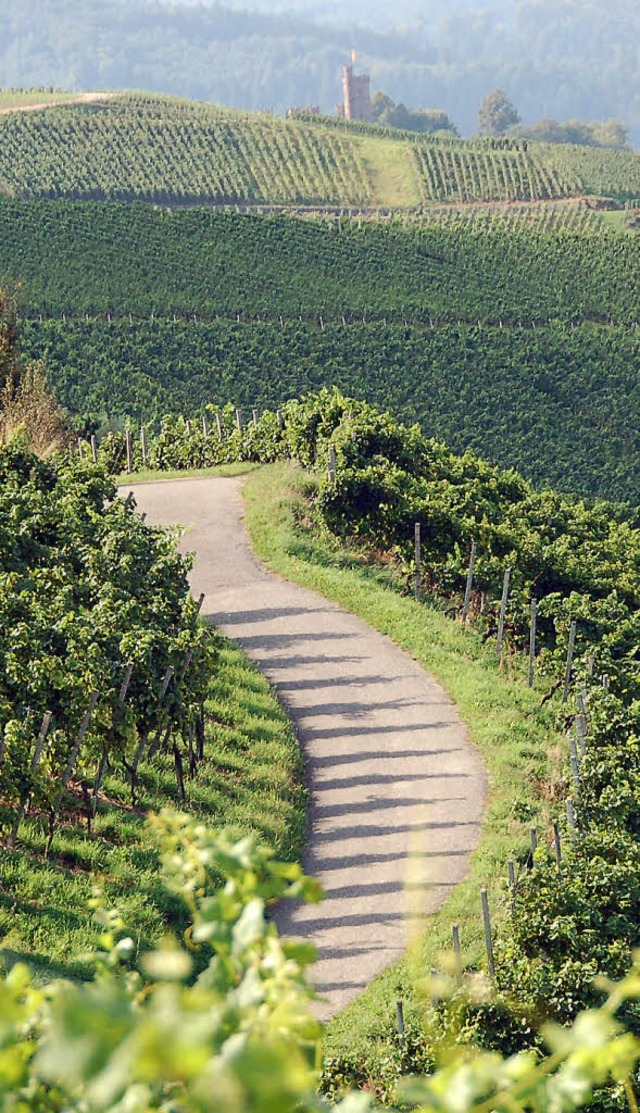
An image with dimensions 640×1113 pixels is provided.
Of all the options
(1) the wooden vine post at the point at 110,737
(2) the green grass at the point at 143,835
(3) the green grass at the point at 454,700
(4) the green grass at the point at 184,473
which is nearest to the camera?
(2) the green grass at the point at 143,835

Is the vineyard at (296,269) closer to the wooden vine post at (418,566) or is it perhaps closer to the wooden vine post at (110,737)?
the wooden vine post at (418,566)

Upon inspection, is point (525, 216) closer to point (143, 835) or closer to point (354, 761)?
point (354, 761)

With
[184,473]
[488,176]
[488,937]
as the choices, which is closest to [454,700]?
[488,937]

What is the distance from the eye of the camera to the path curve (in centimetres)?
1389

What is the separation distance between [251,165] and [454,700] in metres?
106

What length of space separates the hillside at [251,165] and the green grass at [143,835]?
91485 millimetres

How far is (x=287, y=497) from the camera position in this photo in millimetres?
26578

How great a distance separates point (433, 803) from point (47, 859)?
4725 millimetres

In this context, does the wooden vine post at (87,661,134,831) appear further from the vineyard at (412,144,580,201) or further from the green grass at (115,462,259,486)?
the vineyard at (412,144,580,201)

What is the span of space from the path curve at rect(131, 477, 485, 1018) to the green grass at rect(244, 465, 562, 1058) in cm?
23

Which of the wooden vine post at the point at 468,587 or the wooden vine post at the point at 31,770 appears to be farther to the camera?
the wooden vine post at the point at 468,587

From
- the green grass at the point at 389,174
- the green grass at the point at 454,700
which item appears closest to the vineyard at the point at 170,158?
the green grass at the point at 389,174

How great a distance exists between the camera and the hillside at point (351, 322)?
185ft

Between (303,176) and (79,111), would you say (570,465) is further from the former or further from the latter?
(79,111)
